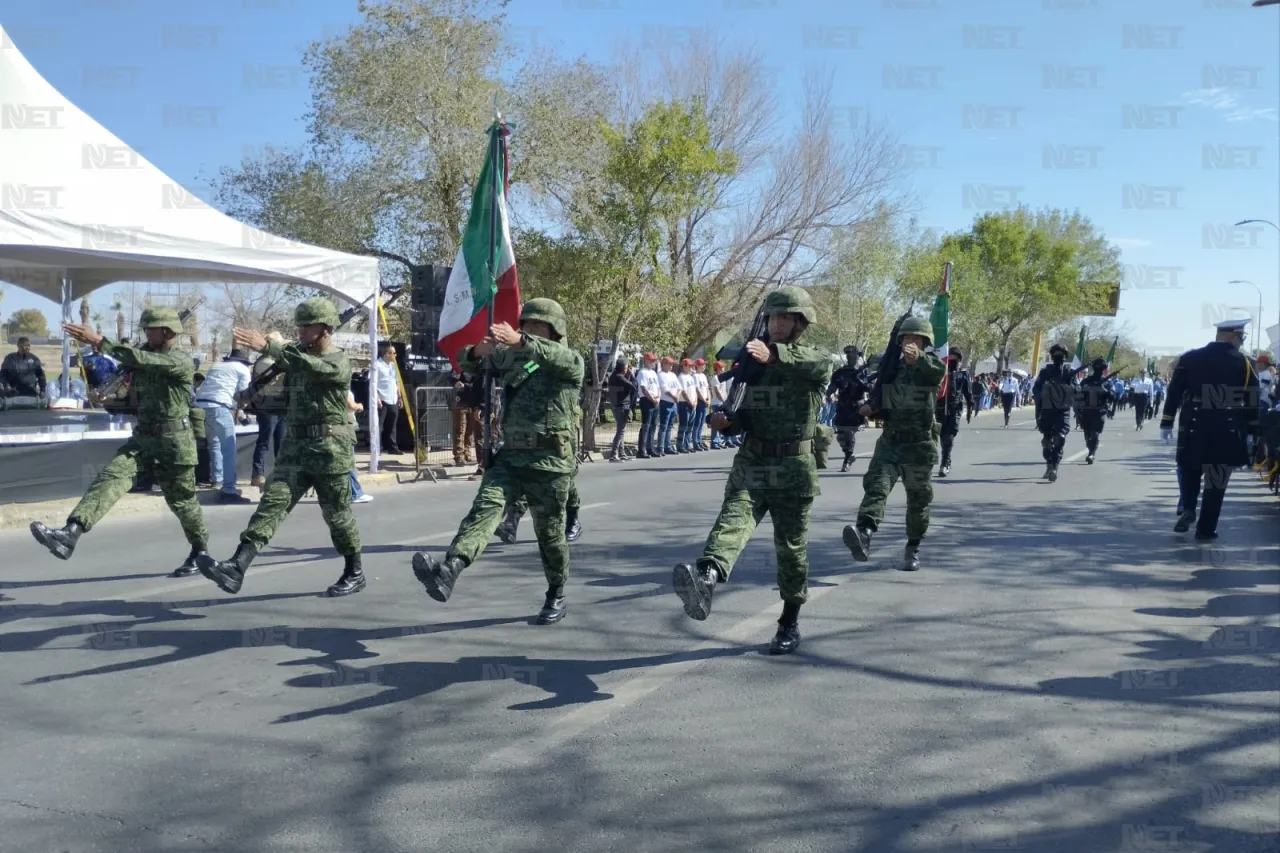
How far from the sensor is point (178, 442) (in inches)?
278

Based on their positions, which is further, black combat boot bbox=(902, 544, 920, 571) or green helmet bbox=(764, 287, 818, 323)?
black combat boot bbox=(902, 544, 920, 571)

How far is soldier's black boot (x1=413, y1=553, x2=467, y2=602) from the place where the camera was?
498cm

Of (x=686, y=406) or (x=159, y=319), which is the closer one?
(x=159, y=319)

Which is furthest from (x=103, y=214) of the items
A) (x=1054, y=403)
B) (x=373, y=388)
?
(x=1054, y=403)

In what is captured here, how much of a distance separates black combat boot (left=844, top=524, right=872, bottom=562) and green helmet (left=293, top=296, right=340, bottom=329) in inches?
143

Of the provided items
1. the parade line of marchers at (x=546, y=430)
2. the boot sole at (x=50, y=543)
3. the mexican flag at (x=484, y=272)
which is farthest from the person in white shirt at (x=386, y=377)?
the boot sole at (x=50, y=543)

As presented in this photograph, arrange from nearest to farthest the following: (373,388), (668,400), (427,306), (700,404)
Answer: (373,388)
(427,306)
(668,400)
(700,404)

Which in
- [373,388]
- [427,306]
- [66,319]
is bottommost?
[373,388]

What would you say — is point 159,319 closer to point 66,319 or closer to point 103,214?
point 103,214

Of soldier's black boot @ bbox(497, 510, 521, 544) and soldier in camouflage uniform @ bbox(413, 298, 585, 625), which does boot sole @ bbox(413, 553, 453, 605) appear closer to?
soldier in camouflage uniform @ bbox(413, 298, 585, 625)

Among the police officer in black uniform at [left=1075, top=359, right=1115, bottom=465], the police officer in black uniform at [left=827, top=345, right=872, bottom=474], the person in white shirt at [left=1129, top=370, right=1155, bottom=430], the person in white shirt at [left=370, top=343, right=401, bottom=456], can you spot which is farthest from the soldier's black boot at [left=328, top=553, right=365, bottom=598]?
the person in white shirt at [left=1129, top=370, right=1155, bottom=430]

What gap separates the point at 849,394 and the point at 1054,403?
9.01ft

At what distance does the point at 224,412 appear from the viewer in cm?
1173

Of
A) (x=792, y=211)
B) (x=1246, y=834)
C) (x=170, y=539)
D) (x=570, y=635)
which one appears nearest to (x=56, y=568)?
(x=170, y=539)
